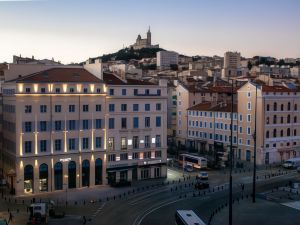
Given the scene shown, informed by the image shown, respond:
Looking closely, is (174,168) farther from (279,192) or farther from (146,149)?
(279,192)

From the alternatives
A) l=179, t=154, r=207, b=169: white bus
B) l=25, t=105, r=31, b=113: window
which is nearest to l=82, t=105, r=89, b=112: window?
l=25, t=105, r=31, b=113: window

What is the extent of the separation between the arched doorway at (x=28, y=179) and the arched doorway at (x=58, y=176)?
7.42 feet

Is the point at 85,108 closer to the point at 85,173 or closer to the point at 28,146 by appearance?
the point at 85,173

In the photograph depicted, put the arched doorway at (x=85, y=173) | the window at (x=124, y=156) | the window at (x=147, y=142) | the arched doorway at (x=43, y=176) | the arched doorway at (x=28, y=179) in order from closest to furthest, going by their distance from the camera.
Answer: the arched doorway at (x=28, y=179)
the arched doorway at (x=43, y=176)
the arched doorway at (x=85, y=173)
the window at (x=124, y=156)
the window at (x=147, y=142)

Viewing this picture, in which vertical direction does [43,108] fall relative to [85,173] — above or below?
above

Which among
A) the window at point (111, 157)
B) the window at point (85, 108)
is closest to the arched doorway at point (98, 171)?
the window at point (111, 157)

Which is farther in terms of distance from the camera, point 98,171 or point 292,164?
point 292,164

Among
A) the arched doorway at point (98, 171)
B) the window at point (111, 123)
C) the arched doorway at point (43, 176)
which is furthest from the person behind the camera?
the window at point (111, 123)

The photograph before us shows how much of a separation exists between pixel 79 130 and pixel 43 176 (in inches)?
215

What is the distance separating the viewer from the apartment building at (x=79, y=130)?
42688 millimetres

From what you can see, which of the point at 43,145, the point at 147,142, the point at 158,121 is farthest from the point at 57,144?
the point at 158,121

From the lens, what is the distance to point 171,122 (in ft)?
249

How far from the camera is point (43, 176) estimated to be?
43219 mm

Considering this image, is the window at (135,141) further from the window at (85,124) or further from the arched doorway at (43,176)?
the arched doorway at (43,176)
